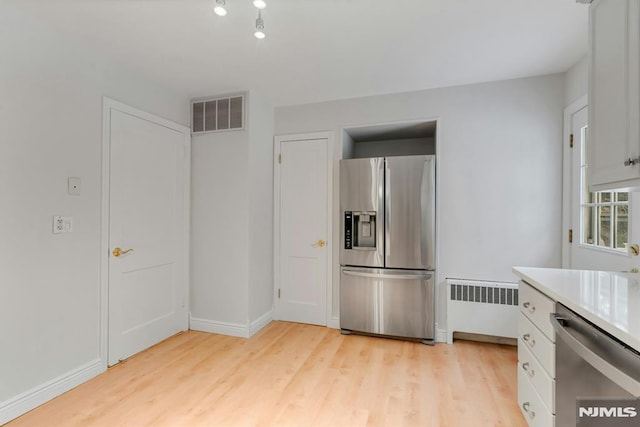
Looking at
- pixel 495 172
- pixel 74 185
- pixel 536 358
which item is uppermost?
pixel 495 172

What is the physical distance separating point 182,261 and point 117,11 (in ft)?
7.17

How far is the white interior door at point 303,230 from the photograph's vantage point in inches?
131

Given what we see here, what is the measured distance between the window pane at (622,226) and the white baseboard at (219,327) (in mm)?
3021

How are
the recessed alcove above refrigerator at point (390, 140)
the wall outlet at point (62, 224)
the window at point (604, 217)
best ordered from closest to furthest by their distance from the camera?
the window at point (604, 217) < the wall outlet at point (62, 224) < the recessed alcove above refrigerator at point (390, 140)

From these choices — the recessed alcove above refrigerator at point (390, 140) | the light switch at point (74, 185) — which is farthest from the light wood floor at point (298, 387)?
the recessed alcove above refrigerator at point (390, 140)

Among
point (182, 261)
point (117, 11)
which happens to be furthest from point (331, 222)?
point (117, 11)

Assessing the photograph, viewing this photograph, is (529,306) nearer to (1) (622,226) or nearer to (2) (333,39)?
(1) (622,226)

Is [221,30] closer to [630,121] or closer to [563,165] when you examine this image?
[630,121]

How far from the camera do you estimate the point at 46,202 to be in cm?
196

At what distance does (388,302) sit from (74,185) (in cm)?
279

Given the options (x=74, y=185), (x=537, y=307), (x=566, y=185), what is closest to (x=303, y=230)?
(x=74, y=185)

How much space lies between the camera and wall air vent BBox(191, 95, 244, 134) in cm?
304

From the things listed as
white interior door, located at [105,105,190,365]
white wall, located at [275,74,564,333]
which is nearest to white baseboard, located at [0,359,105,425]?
white interior door, located at [105,105,190,365]

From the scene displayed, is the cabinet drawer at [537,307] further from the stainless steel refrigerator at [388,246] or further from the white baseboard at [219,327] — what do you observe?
the white baseboard at [219,327]
